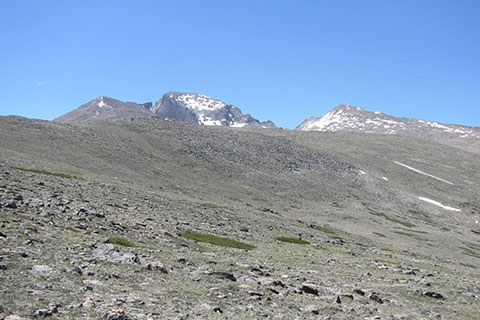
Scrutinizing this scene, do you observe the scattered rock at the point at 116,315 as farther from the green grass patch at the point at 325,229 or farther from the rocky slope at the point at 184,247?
the green grass patch at the point at 325,229

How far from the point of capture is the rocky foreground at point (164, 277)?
11969 mm

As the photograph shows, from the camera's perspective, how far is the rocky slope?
1302 centimetres

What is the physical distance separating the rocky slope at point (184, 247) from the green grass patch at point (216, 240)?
824 millimetres

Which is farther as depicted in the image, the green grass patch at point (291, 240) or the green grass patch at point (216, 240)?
the green grass patch at point (291, 240)

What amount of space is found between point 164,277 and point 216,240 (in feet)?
41.7

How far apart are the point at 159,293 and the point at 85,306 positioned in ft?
9.77

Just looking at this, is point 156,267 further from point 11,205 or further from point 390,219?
point 390,219

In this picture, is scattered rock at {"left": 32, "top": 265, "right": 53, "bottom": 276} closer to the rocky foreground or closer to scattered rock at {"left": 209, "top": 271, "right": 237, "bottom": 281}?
the rocky foreground

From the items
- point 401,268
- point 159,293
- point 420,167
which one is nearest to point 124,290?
point 159,293

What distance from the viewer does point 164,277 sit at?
51.2 feet

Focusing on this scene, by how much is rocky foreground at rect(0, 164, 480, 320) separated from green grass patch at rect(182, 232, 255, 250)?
2.98 feet

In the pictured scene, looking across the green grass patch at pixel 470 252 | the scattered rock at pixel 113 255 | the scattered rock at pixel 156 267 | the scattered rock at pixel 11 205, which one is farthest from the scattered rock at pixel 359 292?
the green grass patch at pixel 470 252

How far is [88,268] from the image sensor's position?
14.4 m

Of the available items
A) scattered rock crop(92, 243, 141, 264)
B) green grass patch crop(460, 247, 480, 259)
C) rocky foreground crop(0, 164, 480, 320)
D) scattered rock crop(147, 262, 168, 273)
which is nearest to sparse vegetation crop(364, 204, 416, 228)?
green grass patch crop(460, 247, 480, 259)
